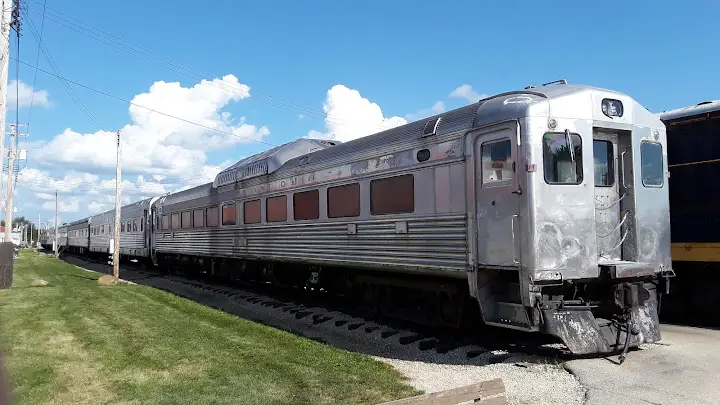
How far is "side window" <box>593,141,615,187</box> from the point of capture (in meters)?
8.03

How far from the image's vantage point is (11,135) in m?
38.9

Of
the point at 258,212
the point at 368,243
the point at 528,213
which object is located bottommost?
the point at 368,243

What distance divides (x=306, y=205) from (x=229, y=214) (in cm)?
558

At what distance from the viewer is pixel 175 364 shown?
727 centimetres

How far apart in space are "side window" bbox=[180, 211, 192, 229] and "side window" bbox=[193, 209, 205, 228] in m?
0.73

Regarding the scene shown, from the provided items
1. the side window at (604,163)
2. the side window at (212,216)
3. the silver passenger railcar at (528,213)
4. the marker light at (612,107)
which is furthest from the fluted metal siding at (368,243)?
the marker light at (612,107)

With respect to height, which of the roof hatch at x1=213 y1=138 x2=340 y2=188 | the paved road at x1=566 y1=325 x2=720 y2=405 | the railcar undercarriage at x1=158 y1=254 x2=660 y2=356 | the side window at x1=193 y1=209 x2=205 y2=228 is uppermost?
the roof hatch at x1=213 y1=138 x2=340 y2=188

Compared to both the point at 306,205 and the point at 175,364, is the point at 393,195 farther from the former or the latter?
the point at 175,364

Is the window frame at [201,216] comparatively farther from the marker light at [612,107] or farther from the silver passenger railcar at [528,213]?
the marker light at [612,107]

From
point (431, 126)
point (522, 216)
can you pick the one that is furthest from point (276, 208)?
point (522, 216)

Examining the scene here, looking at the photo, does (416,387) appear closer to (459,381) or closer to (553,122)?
(459,381)

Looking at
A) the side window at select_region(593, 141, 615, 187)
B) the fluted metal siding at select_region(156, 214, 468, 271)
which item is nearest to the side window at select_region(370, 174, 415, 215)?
the fluted metal siding at select_region(156, 214, 468, 271)

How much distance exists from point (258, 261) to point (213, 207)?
3.81 meters

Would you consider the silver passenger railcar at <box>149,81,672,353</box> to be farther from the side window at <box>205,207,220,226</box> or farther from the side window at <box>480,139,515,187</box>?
the side window at <box>205,207,220,226</box>
